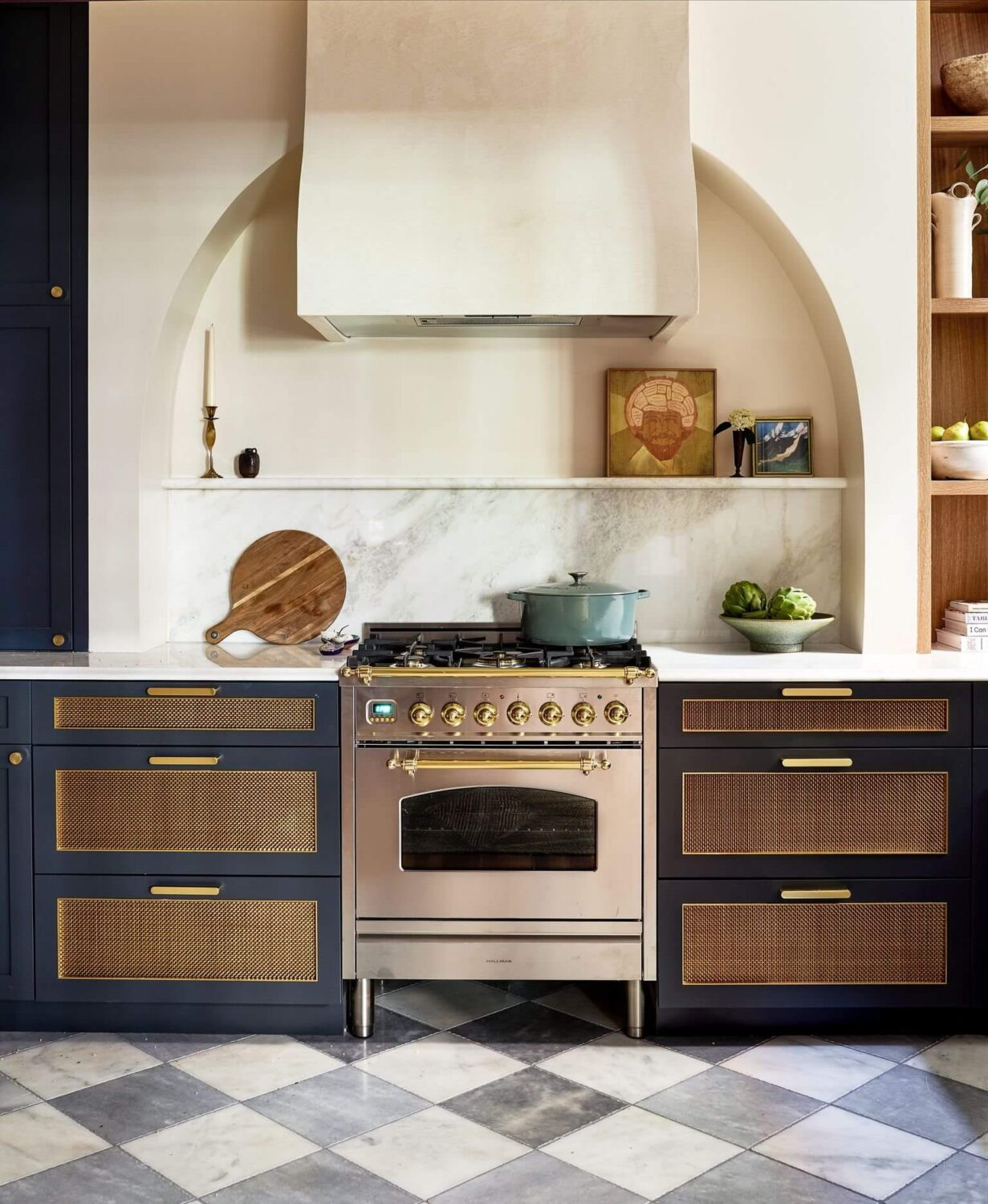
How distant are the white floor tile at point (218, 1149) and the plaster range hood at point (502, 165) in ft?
6.37

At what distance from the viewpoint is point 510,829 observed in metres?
2.90

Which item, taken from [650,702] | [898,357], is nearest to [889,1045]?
[650,702]

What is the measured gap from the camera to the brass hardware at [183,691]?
2.88 metres

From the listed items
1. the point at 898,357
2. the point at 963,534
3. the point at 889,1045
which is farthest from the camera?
the point at 963,534

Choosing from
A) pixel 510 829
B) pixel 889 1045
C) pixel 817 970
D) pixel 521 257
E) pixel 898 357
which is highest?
pixel 521 257

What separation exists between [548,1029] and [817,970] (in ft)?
2.27

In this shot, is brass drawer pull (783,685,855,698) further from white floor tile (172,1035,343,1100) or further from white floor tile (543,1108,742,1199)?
white floor tile (172,1035,343,1100)

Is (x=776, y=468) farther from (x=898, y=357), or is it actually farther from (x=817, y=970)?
(x=817, y=970)

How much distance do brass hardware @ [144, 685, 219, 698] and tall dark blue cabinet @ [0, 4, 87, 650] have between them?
0.55m

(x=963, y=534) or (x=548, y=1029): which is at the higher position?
(x=963, y=534)

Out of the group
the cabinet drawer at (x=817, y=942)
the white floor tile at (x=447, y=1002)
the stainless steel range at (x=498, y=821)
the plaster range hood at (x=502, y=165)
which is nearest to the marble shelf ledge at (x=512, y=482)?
the plaster range hood at (x=502, y=165)

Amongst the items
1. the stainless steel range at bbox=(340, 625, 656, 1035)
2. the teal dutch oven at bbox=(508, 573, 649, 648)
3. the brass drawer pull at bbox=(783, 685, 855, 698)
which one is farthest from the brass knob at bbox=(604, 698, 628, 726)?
the brass drawer pull at bbox=(783, 685, 855, 698)

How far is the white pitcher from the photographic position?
10.5ft

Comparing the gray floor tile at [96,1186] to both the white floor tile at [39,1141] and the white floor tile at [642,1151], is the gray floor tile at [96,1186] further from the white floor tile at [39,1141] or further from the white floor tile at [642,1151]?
the white floor tile at [642,1151]
